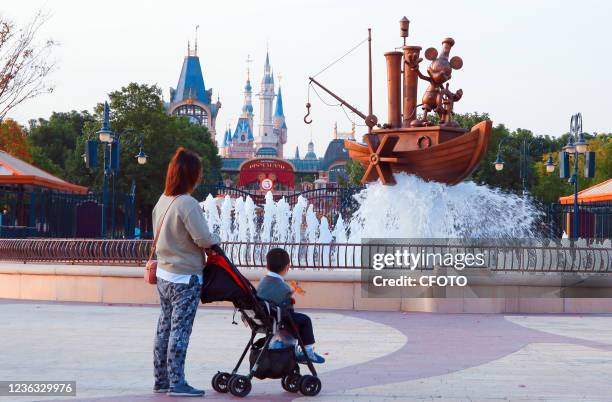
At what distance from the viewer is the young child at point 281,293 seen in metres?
8.10

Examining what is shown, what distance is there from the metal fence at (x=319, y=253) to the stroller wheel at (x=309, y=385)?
30.6ft

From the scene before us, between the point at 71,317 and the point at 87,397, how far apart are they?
7.15 metres

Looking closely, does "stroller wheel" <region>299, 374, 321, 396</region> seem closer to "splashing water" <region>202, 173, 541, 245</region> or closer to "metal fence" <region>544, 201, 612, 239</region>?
"splashing water" <region>202, 173, 541, 245</region>

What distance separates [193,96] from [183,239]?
16675 centimetres

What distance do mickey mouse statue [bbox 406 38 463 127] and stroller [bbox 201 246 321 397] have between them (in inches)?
590

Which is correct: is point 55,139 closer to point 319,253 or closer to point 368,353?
point 319,253

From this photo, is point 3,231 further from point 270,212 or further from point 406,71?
point 406,71

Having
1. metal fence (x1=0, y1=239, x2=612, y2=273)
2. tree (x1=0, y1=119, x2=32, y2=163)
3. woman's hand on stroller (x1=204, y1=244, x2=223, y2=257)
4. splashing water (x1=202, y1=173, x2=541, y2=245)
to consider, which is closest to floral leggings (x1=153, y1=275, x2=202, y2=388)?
woman's hand on stroller (x1=204, y1=244, x2=223, y2=257)

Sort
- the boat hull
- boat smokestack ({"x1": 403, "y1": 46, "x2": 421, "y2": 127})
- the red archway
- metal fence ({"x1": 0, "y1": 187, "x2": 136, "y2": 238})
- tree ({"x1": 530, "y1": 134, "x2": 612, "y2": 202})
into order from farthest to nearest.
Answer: the red archway
tree ({"x1": 530, "y1": 134, "x2": 612, "y2": 202})
metal fence ({"x1": 0, "y1": 187, "x2": 136, "y2": 238})
boat smokestack ({"x1": 403, "y1": 46, "x2": 421, "y2": 127})
the boat hull

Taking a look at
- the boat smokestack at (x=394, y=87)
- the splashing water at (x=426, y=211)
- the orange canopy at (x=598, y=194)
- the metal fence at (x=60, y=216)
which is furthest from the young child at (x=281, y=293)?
the orange canopy at (x=598, y=194)

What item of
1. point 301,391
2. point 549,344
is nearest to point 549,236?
point 549,344

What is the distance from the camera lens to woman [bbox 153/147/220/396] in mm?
7715

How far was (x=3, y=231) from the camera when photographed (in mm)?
26297

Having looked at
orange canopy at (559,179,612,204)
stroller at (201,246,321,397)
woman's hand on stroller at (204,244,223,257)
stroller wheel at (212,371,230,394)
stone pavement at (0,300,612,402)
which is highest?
orange canopy at (559,179,612,204)
